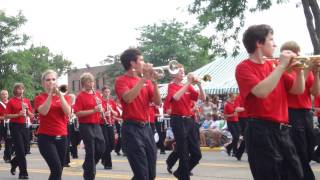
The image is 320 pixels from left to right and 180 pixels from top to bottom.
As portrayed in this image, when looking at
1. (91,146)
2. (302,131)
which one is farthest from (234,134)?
(302,131)

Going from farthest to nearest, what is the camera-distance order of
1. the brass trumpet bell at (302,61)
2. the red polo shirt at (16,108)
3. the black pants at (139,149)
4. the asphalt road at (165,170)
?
the red polo shirt at (16,108) < the asphalt road at (165,170) < the black pants at (139,149) < the brass trumpet bell at (302,61)

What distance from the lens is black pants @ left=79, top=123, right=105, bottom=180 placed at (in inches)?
420

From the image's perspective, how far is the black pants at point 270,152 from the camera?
557cm

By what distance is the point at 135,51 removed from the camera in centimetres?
770

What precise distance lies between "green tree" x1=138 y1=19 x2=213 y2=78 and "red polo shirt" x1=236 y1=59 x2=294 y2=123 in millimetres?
54858

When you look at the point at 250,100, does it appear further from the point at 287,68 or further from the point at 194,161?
the point at 194,161

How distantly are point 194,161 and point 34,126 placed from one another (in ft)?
57.8

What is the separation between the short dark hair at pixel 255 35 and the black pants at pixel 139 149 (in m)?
2.24

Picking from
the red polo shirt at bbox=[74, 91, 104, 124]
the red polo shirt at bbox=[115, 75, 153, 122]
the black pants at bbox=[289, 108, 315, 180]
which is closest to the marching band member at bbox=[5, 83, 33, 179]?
the red polo shirt at bbox=[74, 91, 104, 124]

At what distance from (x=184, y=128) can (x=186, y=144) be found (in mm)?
323

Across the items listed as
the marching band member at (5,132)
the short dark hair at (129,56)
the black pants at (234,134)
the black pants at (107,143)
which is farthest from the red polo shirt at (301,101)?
the marching band member at (5,132)

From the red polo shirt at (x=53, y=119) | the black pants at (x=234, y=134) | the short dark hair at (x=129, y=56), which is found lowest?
the black pants at (x=234, y=134)

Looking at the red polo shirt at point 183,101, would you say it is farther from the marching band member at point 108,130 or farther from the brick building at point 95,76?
the brick building at point 95,76

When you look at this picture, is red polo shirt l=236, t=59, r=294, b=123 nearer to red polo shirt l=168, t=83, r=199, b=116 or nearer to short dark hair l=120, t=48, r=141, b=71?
short dark hair l=120, t=48, r=141, b=71
